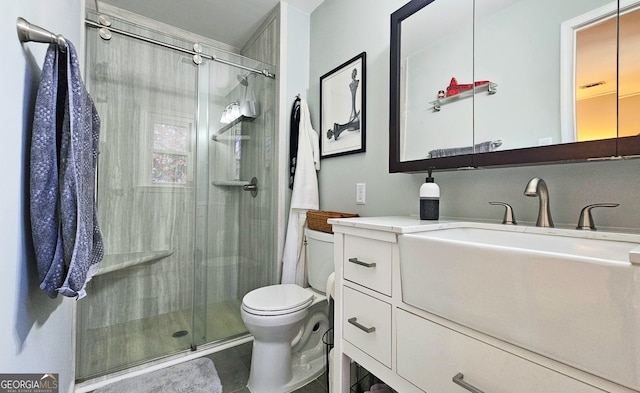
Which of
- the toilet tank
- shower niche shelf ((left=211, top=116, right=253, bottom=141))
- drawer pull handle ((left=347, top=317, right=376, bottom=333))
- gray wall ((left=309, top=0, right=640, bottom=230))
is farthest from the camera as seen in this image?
shower niche shelf ((left=211, top=116, right=253, bottom=141))

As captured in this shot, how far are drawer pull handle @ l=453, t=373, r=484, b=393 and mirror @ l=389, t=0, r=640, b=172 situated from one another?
69cm

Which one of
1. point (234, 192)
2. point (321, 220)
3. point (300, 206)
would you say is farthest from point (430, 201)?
point (234, 192)

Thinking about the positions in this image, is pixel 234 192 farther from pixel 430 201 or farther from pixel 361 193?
pixel 430 201

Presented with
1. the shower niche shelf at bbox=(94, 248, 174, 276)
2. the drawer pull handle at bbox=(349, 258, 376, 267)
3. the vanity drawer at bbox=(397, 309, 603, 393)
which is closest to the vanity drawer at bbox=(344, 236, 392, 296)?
the drawer pull handle at bbox=(349, 258, 376, 267)

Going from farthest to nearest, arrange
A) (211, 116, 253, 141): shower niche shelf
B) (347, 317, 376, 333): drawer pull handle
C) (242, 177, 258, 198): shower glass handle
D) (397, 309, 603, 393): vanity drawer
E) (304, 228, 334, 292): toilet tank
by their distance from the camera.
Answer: (242, 177, 258, 198): shower glass handle < (211, 116, 253, 141): shower niche shelf < (304, 228, 334, 292): toilet tank < (347, 317, 376, 333): drawer pull handle < (397, 309, 603, 393): vanity drawer

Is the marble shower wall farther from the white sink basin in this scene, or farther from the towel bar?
the white sink basin

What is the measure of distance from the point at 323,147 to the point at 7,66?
5.19ft

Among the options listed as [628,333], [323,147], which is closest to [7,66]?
[628,333]

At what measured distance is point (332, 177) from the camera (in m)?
1.92

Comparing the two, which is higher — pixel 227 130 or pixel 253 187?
pixel 227 130

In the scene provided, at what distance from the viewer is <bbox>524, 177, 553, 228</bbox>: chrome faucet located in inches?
32.9

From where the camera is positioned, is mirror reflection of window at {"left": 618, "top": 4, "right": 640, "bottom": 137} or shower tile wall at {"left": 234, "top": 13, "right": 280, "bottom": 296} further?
shower tile wall at {"left": 234, "top": 13, "right": 280, "bottom": 296}

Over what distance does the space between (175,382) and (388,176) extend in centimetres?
164

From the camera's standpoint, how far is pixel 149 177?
1.96 m
